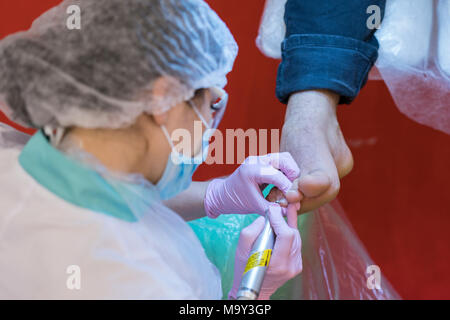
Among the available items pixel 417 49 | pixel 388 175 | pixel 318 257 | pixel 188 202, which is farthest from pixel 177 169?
pixel 388 175

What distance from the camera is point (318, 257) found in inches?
38.4

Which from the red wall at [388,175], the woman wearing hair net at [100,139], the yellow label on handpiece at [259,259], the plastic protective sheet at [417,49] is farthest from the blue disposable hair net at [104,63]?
the red wall at [388,175]

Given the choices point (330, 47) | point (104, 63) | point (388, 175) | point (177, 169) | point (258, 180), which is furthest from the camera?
point (388, 175)

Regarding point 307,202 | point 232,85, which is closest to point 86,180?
point 307,202

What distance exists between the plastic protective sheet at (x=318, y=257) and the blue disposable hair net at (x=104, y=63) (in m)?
0.40

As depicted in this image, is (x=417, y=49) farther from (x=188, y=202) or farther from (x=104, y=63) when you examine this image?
(x=104, y=63)

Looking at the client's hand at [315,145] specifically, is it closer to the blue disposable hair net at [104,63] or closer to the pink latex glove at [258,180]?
the pink latex glove at [258,180]

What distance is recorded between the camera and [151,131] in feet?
2.12

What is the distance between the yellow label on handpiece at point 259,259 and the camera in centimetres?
65

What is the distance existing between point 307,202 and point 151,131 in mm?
330

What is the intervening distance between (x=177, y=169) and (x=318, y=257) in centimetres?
42

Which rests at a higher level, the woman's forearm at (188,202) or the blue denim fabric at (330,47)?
the blue denim fabric at (330,47)
